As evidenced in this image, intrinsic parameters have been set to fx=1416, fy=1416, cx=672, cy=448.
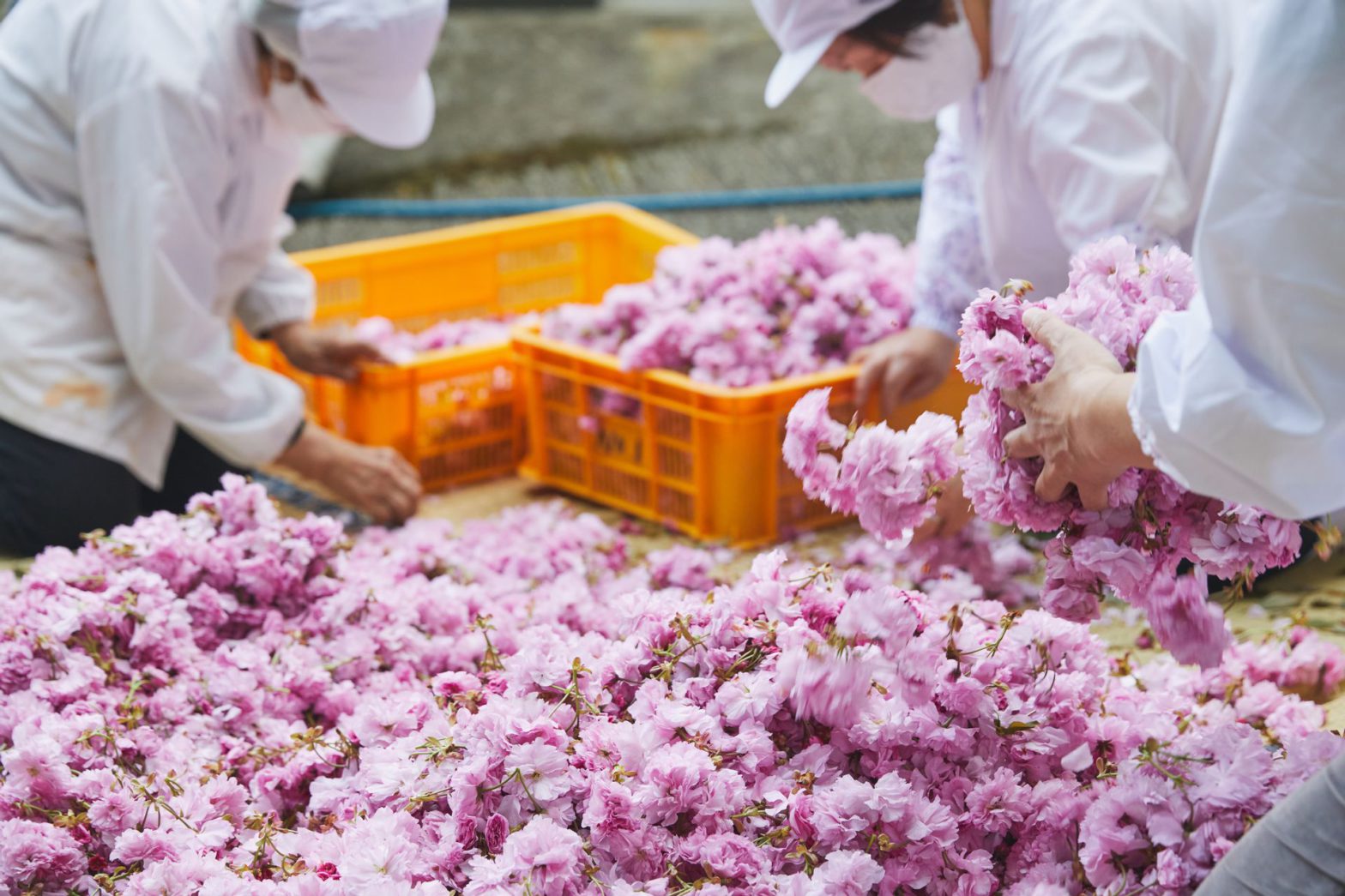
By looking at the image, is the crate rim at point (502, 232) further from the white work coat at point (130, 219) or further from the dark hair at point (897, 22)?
the dark hair at point (897, 22)

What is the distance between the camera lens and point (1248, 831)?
1422 millimetres

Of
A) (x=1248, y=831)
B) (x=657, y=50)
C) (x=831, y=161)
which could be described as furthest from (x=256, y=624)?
(x=657, y=50)

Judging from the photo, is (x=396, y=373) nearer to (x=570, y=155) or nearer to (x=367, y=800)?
(x=367, y=800)

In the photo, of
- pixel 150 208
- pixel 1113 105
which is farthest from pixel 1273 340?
pixel 150 208

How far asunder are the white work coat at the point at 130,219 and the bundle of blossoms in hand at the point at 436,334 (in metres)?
0.41

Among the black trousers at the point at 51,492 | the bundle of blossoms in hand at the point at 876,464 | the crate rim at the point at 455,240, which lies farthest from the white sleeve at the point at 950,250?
the black trousers at the point at 51,492

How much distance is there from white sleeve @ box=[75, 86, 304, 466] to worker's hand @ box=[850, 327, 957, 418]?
1.31 meters

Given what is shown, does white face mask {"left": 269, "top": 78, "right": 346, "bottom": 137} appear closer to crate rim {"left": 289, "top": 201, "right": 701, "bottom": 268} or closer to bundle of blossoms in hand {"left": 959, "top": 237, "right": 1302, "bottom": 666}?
crate rim {"left": 289, "top": 201, "right": 701, "bottom": 268}

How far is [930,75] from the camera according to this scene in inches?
108

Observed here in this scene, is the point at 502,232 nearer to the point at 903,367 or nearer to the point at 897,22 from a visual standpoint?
the point at 903,367

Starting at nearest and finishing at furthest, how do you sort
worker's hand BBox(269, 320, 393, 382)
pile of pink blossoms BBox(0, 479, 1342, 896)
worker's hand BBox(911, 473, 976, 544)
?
pile of pink blossoms BBox(0, 479, 1342, 896) → worker's hand BBox(911, 473, 976, 544) → worker's hand BBox(269, 320, 393, 382)

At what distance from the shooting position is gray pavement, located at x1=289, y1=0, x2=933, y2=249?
620cm

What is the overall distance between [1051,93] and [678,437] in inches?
45.5

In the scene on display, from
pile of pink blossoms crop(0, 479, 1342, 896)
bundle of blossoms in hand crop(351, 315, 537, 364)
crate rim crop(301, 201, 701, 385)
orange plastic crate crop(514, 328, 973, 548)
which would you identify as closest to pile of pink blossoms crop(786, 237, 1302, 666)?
pile of pink blossoms crop(0, 479, 1342, 896)
